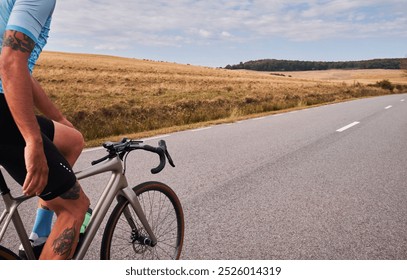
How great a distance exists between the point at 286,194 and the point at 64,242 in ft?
10.9

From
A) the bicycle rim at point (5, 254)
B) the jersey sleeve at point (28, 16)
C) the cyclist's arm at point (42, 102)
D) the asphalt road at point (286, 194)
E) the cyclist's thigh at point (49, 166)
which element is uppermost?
the jersey sleeve at point (28, 16)

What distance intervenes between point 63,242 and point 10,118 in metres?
0.67

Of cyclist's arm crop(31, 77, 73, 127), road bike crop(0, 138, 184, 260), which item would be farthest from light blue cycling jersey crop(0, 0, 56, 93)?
road bike crop(0, 138, 184, 260)

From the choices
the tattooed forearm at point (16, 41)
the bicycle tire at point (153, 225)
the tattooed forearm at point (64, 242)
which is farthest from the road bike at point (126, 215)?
the tattooed forearm at point (16, 41)

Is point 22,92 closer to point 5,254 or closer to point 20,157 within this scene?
point 20,157

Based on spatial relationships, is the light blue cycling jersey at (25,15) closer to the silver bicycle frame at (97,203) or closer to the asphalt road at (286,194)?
the silver bicycle frame at (97,203)

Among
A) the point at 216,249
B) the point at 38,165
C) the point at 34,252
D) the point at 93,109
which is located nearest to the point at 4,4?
the point at 38,165

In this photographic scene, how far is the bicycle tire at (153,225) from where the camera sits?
7.65 ft

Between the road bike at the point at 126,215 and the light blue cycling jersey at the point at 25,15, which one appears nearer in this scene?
the light blue cycling jersey at the point at 25,15

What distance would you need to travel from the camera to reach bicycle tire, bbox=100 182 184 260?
233 centimetres

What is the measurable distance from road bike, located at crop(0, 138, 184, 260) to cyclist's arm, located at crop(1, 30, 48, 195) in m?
0.28

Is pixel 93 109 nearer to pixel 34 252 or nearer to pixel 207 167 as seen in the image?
pixel 207 167

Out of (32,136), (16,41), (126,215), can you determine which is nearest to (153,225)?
(126,215)

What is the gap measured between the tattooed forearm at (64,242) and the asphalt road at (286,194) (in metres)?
1.20
